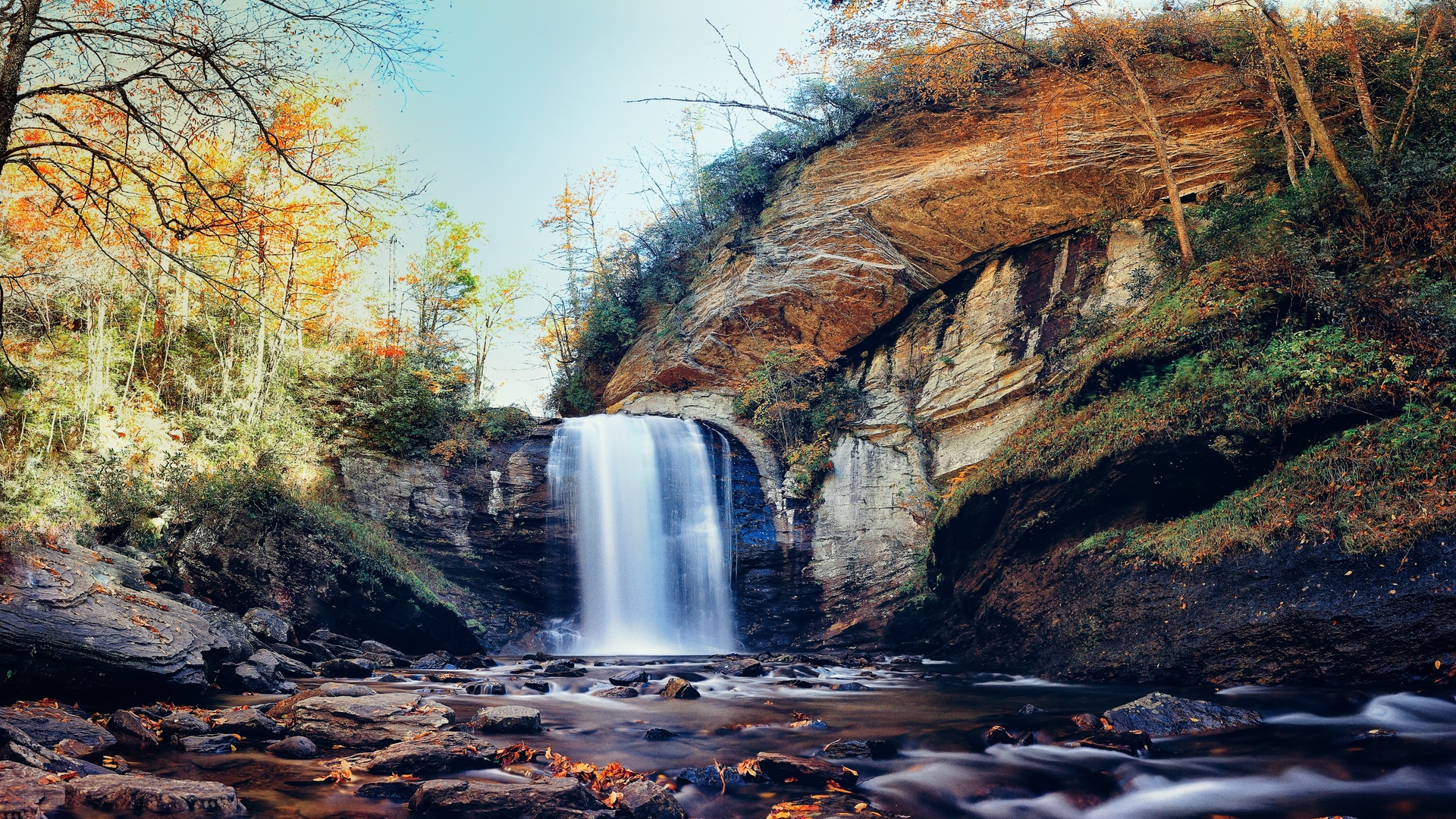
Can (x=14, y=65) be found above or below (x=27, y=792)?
above

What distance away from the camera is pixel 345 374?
15.7 meters

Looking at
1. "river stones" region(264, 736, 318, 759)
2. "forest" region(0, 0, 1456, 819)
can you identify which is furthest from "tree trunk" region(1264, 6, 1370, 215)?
"river stones" region(264, 736, 318, 759)

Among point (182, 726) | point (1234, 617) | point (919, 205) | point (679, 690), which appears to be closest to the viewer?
point (182, 726)

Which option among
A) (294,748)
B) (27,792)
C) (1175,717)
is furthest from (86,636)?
(1175,717)

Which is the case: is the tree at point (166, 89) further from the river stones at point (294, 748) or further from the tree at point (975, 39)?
the tree at point (975, 39)

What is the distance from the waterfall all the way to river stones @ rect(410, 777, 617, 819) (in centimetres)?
1020

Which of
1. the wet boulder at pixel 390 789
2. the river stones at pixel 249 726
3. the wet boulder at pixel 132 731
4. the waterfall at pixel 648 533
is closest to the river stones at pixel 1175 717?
the wet boulder at pixel 390 789

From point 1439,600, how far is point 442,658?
11791 mm

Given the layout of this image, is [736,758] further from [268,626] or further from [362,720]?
[268,626]

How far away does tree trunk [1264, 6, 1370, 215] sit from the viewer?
900 centimetres

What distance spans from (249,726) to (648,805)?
11.2 ft

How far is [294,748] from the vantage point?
4.93 metres

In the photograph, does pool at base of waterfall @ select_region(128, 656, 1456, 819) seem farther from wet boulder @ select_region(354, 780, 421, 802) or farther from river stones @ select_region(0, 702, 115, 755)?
river stones @ select_region(0, 702, 115, 755)

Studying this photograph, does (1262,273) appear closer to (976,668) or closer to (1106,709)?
(1106,709)
